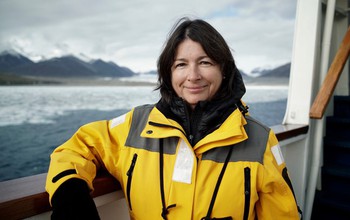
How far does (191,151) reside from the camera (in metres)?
0.95

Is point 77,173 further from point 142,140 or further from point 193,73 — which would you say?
point 193,73

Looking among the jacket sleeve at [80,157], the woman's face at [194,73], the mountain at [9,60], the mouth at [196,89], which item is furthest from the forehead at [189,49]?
the mountain at [9,60]

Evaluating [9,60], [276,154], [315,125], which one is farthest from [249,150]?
[9,60]

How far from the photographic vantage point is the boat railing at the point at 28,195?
2.45 ft

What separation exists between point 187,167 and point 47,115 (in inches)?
671

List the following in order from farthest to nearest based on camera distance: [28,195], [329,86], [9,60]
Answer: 1. [9,60]
2. [329,86]
3. [28,195]

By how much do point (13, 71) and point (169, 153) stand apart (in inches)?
967

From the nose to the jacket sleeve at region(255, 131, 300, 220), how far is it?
0.35 metres

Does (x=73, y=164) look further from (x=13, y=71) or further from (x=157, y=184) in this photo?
(x=13, y=71)

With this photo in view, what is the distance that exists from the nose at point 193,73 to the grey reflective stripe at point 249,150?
0.28 meters

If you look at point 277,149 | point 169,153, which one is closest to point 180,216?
point 169,153

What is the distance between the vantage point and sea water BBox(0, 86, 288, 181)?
9.16 m

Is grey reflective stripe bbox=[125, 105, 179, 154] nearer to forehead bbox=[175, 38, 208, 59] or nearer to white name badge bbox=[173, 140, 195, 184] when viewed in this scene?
white name badge bbox=[173, 140, 195, 184]

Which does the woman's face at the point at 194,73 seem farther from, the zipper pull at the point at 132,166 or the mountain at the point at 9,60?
the mountain at the point at 9,60
